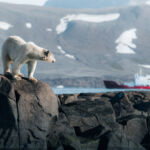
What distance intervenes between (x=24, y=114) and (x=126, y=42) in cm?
15912

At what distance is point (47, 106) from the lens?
1792 cm

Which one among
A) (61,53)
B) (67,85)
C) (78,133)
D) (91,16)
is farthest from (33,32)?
(78,133)

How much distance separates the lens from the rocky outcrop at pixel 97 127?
57.3ft

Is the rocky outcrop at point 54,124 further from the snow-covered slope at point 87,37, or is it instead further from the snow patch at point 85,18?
the snow patch at point 85,18

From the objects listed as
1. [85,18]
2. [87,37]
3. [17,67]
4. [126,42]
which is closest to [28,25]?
[87,37]

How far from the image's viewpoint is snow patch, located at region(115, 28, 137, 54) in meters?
164

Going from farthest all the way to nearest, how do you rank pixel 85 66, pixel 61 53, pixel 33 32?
pixel 33 32, pixel 61 53, pixel 85 66

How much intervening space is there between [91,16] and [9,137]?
7251 inches

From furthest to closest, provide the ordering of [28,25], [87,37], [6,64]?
1. [28,25]
2. [87,37]
3. [6,64]

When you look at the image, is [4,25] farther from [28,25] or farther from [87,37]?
[87,37]

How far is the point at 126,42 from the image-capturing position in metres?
174

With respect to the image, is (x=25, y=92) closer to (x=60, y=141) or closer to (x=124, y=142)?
(x=60, y=141)

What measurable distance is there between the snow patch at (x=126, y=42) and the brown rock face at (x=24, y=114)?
479 feet

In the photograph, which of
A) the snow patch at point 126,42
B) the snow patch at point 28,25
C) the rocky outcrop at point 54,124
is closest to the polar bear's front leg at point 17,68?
the rocky outcrop at point 54,124
